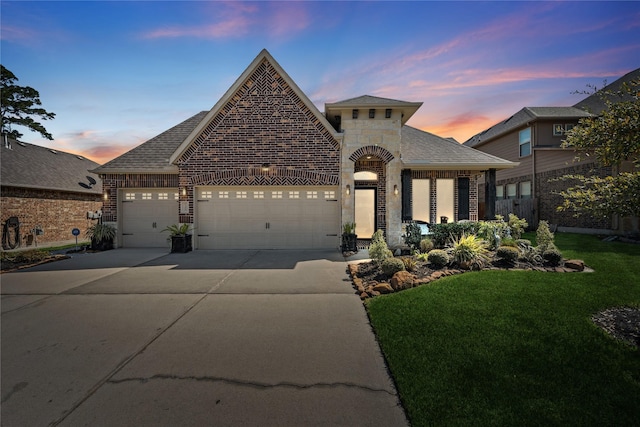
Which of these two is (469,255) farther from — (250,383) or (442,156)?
(442,156)

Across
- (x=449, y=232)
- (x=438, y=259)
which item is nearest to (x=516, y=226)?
(x=449, y=232)

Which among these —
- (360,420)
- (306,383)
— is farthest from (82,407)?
(360,420)

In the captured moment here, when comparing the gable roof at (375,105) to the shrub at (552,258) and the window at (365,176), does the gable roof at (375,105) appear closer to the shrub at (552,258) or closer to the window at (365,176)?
the window at (365,176)

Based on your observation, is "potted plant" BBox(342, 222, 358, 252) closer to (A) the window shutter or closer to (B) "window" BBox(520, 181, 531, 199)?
(A) the window shutter

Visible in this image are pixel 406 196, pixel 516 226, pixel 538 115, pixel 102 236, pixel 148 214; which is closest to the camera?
pixel 516 226

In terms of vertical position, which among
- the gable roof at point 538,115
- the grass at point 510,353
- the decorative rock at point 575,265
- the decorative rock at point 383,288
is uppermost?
A: the gable roof at point 538,115

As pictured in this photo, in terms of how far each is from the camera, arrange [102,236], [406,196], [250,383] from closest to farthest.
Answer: [250,383] < [102,236] < [406,196]

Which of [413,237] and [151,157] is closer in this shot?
[413,237]

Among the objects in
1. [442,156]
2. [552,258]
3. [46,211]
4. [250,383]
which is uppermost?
[442,156]

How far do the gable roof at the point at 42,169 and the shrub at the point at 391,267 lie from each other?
1357 centimetres

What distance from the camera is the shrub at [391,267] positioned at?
6512mm

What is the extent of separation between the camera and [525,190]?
1845cm

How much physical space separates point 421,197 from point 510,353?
383 inches

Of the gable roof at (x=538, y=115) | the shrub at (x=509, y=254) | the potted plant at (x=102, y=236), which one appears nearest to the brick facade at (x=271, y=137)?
the potted plant at (x=102, y=236)
